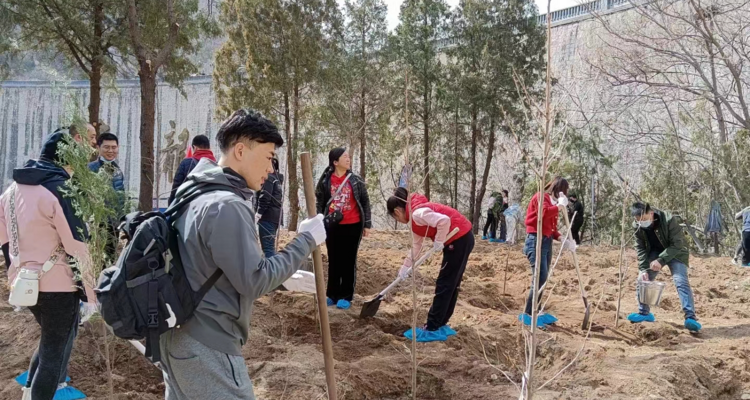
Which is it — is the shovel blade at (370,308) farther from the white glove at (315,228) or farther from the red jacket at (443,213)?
the white glove at (315,228)

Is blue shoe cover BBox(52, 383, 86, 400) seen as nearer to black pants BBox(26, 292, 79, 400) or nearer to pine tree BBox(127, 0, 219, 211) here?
black pants BBox(26, 292, 79, 400)

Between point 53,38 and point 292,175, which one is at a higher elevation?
point 53,38

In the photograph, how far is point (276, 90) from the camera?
15.7m

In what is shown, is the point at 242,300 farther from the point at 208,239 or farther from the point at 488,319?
the point at 488,319

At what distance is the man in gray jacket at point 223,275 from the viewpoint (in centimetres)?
167

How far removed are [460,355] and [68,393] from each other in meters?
2.79

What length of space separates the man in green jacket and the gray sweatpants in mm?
4935

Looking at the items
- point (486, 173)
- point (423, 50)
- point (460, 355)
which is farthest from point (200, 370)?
point (423, 50)

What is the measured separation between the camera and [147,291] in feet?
5.45

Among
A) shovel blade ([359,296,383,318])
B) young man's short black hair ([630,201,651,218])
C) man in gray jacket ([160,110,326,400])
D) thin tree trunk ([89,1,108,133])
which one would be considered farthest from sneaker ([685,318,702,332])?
thin tree trunk ([89,1,108,133])

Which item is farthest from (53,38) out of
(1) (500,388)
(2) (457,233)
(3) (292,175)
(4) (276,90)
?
(1) (500,388)

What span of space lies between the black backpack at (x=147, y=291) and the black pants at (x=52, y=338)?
1.50 meters

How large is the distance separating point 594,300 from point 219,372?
6.57 metres

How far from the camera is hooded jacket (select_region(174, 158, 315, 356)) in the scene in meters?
1.66
